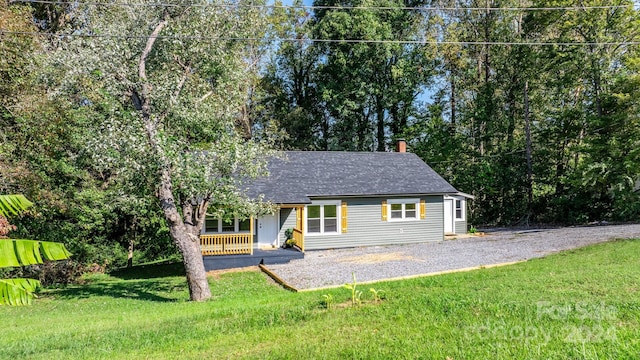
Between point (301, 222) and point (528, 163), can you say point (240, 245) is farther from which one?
point (528, 163)

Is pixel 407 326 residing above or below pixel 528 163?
below

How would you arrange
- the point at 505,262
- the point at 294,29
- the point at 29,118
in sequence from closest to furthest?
→ the point at 505,262
the point at 29,118
the point at 294,29

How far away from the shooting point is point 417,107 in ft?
105

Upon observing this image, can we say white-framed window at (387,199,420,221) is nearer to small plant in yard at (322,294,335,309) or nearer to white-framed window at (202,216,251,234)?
white-framed window at (202,216,251,234)

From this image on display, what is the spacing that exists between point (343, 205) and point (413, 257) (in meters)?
4.59

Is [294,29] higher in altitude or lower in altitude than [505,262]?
higher

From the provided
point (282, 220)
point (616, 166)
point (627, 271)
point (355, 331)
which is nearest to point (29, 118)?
point (282, 220)

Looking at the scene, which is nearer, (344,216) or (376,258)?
(376,258)

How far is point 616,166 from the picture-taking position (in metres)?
19.9

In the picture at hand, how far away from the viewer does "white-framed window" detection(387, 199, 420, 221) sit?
1893 cm

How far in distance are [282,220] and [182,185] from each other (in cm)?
746

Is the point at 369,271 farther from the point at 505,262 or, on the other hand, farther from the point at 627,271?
the point at 627,271

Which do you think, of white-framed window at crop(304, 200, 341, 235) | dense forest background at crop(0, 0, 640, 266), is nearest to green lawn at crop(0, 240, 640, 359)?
dense forest background at crop(0, 0, 640, 266)

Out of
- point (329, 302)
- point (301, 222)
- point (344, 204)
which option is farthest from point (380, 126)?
point (329, 302)
